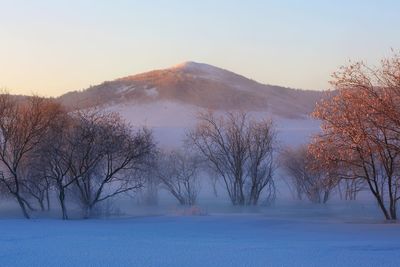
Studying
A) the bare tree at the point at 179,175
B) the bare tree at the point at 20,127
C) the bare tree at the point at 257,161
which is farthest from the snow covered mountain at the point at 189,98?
the bare tree at the point at 20,127

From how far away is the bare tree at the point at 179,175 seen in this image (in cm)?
5659

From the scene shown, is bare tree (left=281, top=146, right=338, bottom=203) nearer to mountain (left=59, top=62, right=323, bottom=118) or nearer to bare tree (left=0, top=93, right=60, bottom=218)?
bare tree (left=0, top=93, right=60, bottom=218)

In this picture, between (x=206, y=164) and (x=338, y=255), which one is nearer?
(x=338, y=255)

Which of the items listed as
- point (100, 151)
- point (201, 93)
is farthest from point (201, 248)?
point (201, 93)

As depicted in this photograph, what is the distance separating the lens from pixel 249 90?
162 m

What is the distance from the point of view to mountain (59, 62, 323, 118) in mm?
141875

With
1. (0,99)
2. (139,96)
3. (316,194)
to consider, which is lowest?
(316,194)

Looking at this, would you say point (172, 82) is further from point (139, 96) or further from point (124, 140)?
point (124, 140)

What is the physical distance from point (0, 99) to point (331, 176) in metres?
21.7

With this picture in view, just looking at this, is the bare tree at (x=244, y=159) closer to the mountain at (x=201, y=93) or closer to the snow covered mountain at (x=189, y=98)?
the snow covered mountain at (x=189, y=98)

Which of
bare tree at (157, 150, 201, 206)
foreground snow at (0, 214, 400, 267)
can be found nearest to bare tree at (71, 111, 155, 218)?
foreground snow at (0, 214, 400, 267)

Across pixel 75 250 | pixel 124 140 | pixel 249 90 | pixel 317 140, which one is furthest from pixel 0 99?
pixel 249 90

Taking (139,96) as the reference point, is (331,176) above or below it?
below

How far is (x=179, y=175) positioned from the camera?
59.6m
